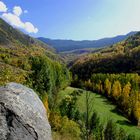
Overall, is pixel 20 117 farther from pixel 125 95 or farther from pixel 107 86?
pixel 107 86

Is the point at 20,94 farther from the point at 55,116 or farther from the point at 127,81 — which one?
the point at 127,81

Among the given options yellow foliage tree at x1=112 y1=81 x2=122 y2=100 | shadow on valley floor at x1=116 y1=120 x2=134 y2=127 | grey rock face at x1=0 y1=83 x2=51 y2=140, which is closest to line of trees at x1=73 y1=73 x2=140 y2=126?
yellow foliage tree at x1=112 y1=81 x2=122 y2=100

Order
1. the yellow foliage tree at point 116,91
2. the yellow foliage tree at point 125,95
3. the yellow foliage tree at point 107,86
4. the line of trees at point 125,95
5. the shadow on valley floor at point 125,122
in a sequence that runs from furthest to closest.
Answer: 1. the yellow foliage tree at point 107,86
2. the yellow foliage tree at point 116,91
3. the yellow foliage tree at point 125,95
4. the line of trees at point 125,95
5. the shadow on valley floor at point 125,122

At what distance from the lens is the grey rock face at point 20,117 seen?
13.8 m

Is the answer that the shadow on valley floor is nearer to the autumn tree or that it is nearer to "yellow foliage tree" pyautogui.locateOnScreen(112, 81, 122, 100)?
"yellow foliage tree" pyautogui.locateOnScreen(112, 81, 122, 100)

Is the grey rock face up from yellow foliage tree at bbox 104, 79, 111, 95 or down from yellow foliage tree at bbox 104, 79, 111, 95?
up

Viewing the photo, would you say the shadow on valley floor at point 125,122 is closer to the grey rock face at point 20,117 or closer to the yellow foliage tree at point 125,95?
the yellow foliage tree at point 125,95

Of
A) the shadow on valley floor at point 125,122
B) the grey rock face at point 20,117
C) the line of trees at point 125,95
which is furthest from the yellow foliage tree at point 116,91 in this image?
the grey rock face at point 20,117

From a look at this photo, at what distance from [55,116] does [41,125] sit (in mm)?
74242

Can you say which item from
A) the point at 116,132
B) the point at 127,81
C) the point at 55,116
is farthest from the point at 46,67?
the point at 127,81

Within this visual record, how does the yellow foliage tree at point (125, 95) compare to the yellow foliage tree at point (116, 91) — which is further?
the yellow foliage tree at point (116, 91)

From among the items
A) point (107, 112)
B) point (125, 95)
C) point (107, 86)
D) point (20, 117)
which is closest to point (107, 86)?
point (107, 86)

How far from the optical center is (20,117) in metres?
14.1

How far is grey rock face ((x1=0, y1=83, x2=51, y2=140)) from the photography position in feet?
45.3
